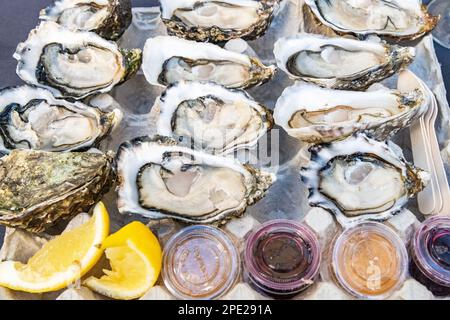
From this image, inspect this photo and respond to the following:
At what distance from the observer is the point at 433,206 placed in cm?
102

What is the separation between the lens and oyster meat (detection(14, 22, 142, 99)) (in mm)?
1182

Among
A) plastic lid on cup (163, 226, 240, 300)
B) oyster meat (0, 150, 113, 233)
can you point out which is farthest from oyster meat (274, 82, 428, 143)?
oyster meat (0, 150, 113, 233)

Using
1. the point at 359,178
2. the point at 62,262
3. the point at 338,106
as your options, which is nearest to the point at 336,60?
the point at 338,106

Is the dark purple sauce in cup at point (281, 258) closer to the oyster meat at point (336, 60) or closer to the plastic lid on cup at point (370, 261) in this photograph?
the plastic lid on cup at point (370, 261)

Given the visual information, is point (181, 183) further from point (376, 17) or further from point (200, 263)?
point (376, 17)

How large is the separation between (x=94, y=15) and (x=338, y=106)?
1.98 ft

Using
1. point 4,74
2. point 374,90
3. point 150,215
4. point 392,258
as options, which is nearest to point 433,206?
point 392,258

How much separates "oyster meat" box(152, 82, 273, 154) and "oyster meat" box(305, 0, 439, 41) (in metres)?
0.30

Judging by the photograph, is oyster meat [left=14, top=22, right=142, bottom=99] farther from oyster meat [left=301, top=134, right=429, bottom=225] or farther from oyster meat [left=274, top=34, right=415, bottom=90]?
oyster meat [left=301, top=134, right=429, bottom=225]

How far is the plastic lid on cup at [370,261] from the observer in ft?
2.95

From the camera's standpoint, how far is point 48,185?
0.96 m

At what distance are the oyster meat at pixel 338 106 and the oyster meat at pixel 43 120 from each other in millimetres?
337

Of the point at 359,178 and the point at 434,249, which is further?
the point at 359,178

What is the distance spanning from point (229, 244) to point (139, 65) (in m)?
0.47
